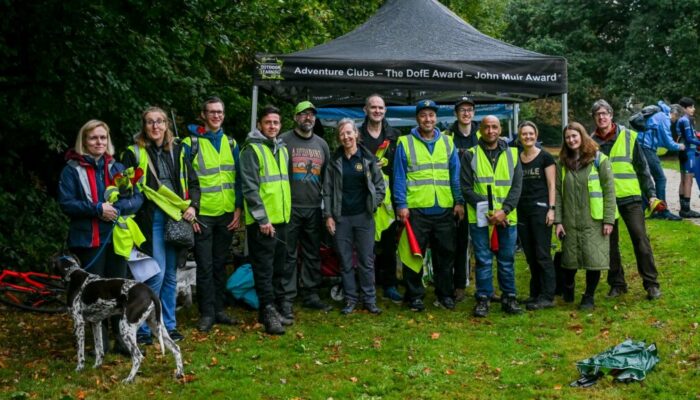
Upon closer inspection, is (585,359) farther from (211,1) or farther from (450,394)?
(211,1)

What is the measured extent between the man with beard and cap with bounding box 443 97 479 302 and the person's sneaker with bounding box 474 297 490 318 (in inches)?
24.9

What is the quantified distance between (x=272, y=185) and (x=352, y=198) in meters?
0.95

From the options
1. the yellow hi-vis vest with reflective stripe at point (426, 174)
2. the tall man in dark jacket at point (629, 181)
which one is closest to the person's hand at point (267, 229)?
the yellow hi-vis vest with reflective stripe at point (426, 174)

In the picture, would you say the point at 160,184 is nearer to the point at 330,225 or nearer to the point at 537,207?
the point at 330,225

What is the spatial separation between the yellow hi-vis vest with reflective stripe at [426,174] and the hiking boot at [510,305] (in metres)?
1.13

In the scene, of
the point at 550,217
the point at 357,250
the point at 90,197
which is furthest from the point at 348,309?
the point at 90,197

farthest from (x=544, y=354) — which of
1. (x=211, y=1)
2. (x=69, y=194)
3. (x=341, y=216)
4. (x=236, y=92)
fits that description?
(x=236, y=92)

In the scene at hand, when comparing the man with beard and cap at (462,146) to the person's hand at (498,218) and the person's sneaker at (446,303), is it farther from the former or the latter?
the person's hand at (498,218)

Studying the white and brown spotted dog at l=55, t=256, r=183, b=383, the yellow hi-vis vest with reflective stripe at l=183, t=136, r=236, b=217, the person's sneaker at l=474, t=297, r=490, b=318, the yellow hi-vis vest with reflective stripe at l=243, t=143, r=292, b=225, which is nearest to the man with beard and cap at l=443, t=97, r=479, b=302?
the person's sneaker at l=474, t=297, r=490, b=318

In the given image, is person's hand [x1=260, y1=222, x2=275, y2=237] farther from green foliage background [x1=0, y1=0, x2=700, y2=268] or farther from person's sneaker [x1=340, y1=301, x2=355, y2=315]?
green foliage background [x1=0, y1=0, x2=700, y2=268]

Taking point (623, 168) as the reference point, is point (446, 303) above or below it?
below

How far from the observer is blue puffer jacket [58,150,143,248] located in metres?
5.80

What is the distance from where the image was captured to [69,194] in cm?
582

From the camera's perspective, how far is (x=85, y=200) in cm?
584
